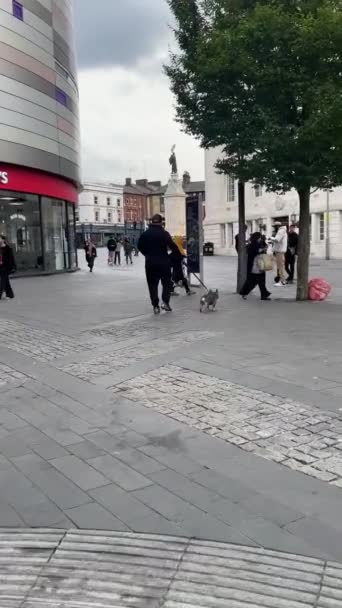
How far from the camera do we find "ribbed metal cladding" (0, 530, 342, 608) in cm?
250

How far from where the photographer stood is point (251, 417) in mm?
4953

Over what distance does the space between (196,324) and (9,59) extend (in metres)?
16.7

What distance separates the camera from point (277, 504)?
338 cm

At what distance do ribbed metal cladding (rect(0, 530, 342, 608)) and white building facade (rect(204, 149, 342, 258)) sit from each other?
1065 inches

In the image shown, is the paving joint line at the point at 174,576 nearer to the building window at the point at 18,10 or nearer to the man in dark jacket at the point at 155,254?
the man in dark jacket at the point at 155,254

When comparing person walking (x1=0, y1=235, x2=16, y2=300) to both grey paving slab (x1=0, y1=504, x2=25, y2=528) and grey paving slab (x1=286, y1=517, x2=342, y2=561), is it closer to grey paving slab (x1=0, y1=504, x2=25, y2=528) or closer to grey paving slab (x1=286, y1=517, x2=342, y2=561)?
grey paving slab (x1=0, y1=504, x2=25, y2=528)

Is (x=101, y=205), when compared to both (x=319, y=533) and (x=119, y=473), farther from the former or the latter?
(x=319, y=533)

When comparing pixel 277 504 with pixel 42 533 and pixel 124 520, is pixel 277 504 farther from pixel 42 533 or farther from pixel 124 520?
pixel 42 533

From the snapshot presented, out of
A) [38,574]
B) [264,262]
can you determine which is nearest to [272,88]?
[264,262]

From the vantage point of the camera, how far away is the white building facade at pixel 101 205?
10369 centimetres

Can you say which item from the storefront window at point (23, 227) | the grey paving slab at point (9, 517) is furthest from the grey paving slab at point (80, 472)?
the storefront window at point (23, 227)

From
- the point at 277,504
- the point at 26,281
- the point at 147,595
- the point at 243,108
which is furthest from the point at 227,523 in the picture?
the point at 26,281

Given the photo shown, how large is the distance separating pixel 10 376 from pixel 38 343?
209 cm

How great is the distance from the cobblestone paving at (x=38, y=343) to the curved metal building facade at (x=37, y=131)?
44.1 ft
